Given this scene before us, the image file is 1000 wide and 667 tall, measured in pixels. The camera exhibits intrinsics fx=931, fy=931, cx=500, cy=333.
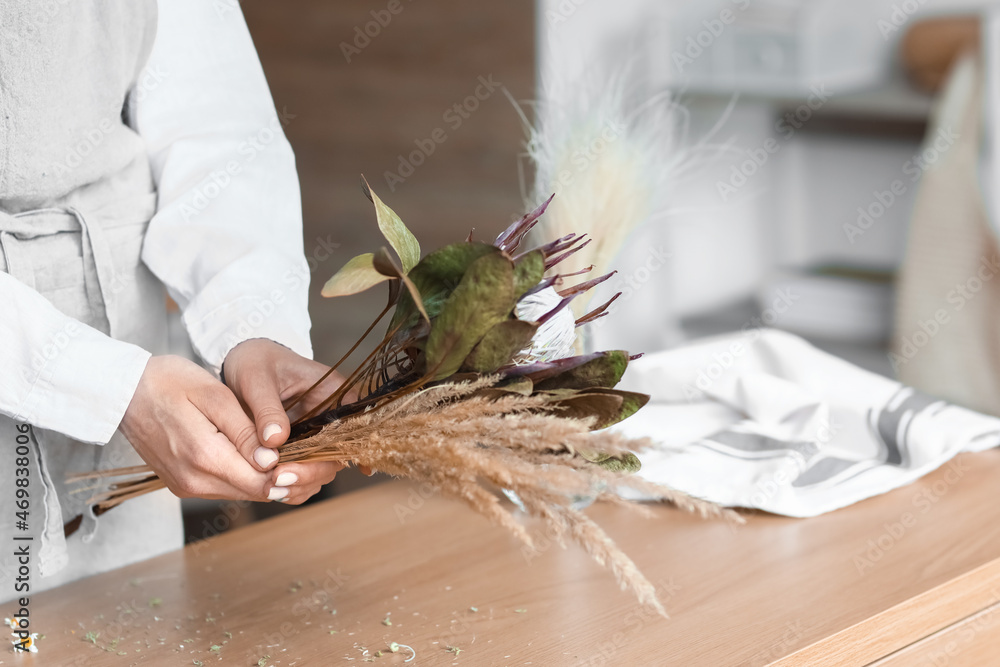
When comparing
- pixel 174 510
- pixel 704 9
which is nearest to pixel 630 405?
pixel 174 510

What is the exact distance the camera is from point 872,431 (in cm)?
101

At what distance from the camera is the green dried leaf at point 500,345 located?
537mm

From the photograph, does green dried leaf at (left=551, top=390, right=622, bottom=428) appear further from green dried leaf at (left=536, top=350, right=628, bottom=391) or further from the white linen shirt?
the white linen shirt

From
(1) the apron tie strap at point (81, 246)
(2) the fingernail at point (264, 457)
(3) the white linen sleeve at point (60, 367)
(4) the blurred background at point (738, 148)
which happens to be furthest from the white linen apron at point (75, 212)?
(4) the blurred background at point (738, 148)

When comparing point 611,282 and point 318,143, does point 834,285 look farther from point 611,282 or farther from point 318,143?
point 318,143

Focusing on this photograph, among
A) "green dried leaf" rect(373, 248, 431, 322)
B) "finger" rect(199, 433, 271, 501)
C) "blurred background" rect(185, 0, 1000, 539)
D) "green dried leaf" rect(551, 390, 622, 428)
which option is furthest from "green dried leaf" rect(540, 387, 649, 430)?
"blurred background" rect(185, 0, 1000, 539)

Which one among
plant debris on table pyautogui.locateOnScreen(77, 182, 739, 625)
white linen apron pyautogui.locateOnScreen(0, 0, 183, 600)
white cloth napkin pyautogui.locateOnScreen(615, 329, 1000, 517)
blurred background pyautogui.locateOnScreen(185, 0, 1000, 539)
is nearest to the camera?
plant debris on table pyautogui.locateOnScreen(77, 182, 739, 625)

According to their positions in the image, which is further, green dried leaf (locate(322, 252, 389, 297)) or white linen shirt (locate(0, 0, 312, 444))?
white linen shirt (locate(0, 0, 312, 444))

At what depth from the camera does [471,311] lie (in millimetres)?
532

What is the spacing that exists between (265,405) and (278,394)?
0.05 metres

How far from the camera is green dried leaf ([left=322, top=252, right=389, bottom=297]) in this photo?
1.80 feet

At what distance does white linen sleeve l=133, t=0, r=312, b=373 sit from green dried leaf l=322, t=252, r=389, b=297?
0.22m

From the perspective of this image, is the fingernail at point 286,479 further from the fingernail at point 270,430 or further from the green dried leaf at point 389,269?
the green dried leaf at point 389,269

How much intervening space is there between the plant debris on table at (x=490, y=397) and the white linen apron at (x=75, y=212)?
0.95 feet
